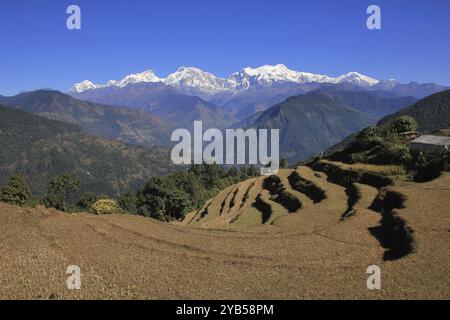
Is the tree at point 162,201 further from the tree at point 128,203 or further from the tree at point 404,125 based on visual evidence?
the tree at point 404,125

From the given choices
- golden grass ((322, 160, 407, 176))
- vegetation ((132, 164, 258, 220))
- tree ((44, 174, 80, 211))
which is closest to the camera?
golden grass ((322, 160, 407, 176))

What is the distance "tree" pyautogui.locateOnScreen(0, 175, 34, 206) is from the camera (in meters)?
95.8

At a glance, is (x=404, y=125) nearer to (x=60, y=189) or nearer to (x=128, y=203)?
(x=128, y=203)

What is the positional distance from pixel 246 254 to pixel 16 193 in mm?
76851

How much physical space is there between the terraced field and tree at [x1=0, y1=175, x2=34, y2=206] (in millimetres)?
55351

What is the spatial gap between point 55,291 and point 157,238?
1474 centimetres

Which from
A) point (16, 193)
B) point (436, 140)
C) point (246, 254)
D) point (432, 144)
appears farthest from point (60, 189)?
point (246, 254)

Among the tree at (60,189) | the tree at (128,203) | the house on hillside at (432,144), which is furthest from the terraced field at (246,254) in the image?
the tree at (128,203)

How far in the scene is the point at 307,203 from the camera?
65.4 m

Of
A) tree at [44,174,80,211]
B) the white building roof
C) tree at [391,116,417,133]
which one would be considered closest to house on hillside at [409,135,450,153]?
the white building roof

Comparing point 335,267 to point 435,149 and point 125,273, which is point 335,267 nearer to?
point 125,273

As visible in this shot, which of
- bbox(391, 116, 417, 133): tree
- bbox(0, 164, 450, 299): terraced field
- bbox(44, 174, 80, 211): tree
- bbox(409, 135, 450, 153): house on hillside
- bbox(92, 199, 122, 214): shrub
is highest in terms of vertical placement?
bbox(391, 116, 417, 133): tree

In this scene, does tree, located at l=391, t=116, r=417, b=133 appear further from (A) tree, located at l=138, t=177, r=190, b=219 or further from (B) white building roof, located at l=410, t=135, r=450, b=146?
(A) tree, located at l=138, t=177, r=190, b=219
